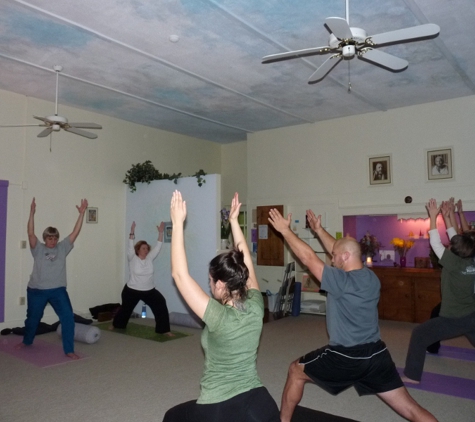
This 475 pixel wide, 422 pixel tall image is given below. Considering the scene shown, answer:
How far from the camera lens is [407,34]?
3.80 meters

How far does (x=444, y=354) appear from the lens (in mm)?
5852

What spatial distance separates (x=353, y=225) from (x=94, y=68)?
5547 millimetres

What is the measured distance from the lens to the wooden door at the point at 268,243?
9.64 m

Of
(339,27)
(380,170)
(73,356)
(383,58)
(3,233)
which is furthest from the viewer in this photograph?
(380,170)

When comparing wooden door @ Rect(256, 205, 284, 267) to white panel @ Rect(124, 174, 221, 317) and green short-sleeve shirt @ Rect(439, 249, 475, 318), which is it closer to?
white panel @ Rect(124, 174, 221, 317)

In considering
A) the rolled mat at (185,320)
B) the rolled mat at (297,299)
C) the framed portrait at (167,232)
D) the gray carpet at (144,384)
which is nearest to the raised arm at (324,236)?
the gray carpet at (144,384)

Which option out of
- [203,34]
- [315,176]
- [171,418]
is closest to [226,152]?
[315,176]

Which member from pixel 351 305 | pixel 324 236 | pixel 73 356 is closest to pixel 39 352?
pixel 73 356

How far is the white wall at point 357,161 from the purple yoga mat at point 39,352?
15.8ft

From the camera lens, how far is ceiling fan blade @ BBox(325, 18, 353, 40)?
351 cm

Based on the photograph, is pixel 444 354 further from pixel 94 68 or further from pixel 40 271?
pixel 94 68

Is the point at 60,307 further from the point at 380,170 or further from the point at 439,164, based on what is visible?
the point at 439,164

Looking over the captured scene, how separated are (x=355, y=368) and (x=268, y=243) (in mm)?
6904

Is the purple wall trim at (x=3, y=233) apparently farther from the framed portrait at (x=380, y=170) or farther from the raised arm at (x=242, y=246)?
the framed portrait at (x=380, y=170)
